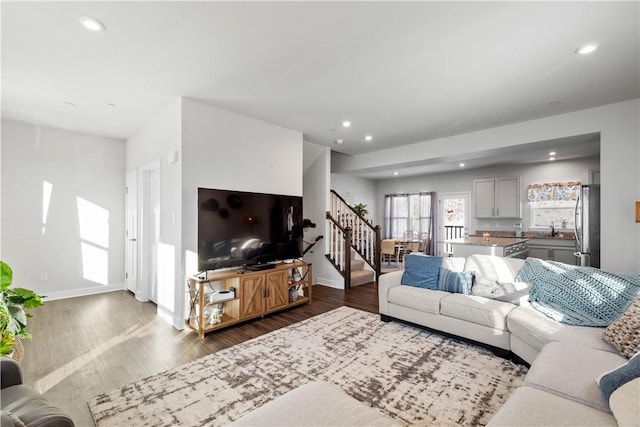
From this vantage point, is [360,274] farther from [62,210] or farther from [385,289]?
[62,210]

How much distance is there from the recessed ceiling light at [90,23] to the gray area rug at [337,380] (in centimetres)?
274

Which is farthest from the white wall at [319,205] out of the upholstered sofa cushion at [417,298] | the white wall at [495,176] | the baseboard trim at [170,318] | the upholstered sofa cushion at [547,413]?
the white wall at [495,176]

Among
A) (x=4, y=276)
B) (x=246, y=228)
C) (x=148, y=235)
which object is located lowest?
(x=4, y=276)

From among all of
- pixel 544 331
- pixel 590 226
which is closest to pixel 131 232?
pixel 544 331

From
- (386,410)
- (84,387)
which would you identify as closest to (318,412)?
(386,410)

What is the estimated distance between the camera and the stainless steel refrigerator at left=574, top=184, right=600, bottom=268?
3.88 meters

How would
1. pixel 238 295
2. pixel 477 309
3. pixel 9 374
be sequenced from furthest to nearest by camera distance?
pixel 238 295, pixel 477 309, pixel 9 374

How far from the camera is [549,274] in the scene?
277 cm

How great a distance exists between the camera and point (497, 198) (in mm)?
7316

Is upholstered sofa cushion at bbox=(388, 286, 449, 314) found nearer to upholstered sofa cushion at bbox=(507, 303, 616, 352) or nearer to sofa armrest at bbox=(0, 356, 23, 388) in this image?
upholstered sofa cushion at bbox=(507, 303, 616, 352)

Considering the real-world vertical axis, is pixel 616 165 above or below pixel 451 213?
above

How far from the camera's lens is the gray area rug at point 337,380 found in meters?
1.94

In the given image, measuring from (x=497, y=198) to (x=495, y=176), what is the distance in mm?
594

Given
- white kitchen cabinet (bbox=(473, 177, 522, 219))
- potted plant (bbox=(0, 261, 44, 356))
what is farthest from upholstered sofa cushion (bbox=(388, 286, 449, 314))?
white kitchen cabinet (bbox=(473, 177, 522, 219))
